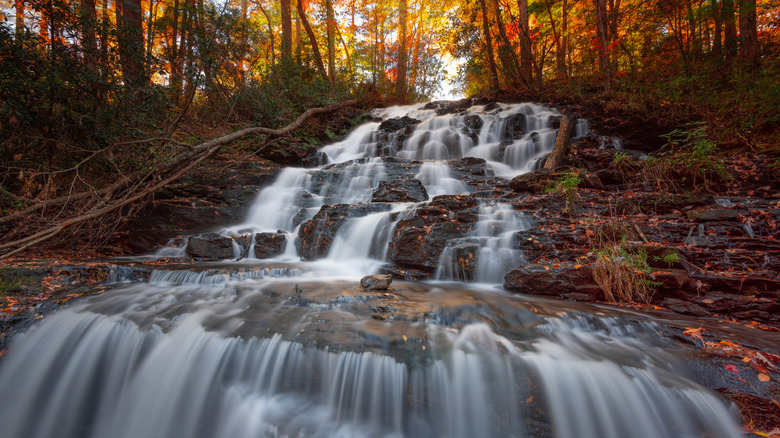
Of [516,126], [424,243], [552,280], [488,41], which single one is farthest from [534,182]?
[488,41]

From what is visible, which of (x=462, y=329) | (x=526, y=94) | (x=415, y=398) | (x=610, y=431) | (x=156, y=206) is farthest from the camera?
(x=526, y=94)

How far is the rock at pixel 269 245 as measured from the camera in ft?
21.7

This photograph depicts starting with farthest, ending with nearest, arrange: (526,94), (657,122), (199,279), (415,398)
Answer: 1. (526,94)
2. (657,122)
3. (199,279)
4. (415,398)

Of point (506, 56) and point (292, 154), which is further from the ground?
point (506, 56)

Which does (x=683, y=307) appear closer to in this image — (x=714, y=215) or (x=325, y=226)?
(x=714, y=215)

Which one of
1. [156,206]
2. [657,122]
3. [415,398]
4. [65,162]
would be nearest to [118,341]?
[415,398]

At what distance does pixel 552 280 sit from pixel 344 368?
295 centimetres

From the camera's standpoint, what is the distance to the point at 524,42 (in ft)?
44.1

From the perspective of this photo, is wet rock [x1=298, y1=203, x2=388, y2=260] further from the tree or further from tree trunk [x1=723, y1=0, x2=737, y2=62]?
tree trunk [x1=723, y1=0, x2=737, y2=62]

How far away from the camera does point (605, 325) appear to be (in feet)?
10.4

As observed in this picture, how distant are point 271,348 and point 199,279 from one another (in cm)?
255

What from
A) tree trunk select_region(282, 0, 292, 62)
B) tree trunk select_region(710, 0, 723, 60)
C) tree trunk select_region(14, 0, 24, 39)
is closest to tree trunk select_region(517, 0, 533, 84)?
tree trunk select_region(710, 0, 723, 60)

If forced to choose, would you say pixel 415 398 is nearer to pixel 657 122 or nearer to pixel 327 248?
pixel 327 248

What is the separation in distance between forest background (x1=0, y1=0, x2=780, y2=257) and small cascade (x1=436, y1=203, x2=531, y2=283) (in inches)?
185
